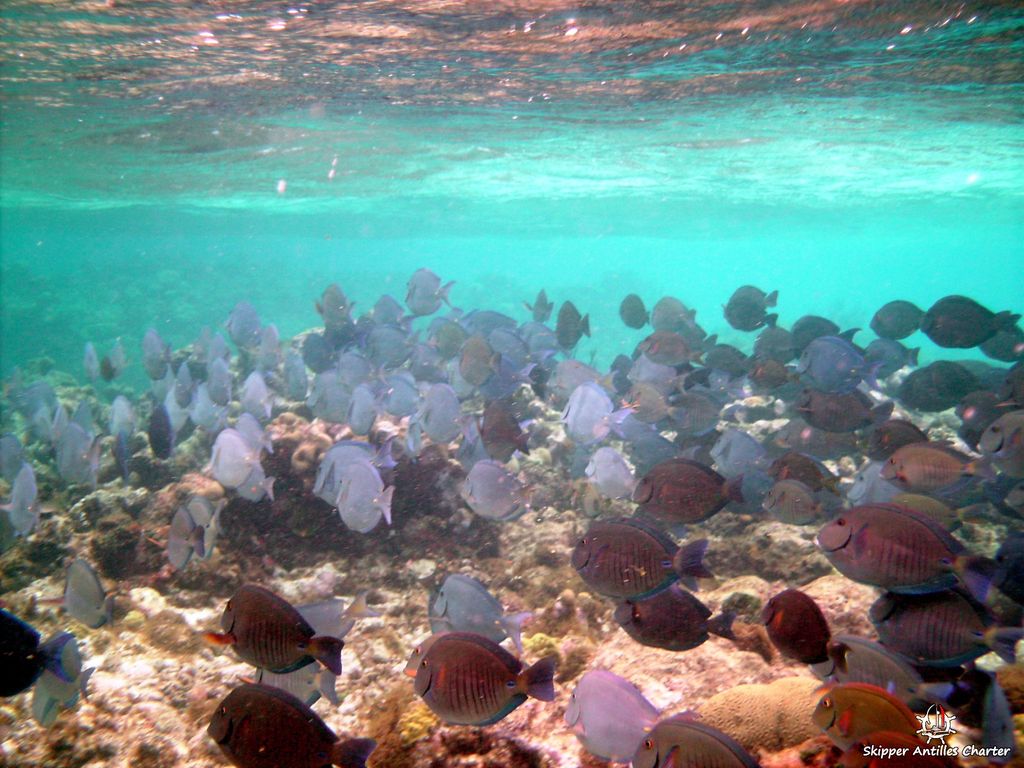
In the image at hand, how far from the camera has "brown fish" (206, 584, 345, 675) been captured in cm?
286

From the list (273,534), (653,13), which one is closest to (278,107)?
A: (653,13)

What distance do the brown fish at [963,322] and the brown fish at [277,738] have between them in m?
8.91

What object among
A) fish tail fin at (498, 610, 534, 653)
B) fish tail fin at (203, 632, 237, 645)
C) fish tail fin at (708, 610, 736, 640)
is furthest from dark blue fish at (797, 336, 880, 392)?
fish tail fin at (203, 632, 237, 645)

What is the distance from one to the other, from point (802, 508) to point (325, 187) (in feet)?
115

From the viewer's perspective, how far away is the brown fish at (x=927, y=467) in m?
4.55

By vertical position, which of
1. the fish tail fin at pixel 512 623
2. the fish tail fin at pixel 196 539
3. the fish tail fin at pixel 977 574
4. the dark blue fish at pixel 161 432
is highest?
the fish tail fin at pixel 977 574

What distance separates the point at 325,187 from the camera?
112 feet

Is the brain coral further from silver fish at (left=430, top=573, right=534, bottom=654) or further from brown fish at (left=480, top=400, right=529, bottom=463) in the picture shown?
brown fish at (left=480, top=400, right=529, bottom=463)

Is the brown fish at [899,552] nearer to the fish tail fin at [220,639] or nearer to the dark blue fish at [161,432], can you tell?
the fish tail fin at [220,639]

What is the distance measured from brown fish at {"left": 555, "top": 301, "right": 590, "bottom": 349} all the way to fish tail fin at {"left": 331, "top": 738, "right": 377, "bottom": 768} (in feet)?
23.4

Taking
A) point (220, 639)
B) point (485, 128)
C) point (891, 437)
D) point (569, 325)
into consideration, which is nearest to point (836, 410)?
point (891, 437)

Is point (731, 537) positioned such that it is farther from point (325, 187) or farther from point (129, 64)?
point (325, 187)

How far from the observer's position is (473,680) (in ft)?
9.22

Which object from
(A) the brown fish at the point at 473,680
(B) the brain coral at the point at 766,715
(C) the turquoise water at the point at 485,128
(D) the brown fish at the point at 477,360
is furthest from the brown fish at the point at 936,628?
(C) the turquoise water at the point at 485,128
